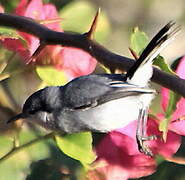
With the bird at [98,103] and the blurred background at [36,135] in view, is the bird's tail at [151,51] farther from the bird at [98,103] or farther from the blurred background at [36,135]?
the blurred background at [36,135]

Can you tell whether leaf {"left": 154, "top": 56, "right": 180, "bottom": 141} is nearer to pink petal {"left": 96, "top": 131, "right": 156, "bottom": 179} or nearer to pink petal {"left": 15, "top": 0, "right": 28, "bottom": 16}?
pink petal {"left": 96, "top": 131, "right": 156, "bottom": 179}

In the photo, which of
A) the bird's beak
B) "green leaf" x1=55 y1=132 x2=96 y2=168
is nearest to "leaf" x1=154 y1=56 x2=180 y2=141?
"green leaf" x1=55 y1=132 x2=96 y2=168

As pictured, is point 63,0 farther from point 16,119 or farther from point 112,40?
point 112,40

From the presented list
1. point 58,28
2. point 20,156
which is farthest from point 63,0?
point 20,156

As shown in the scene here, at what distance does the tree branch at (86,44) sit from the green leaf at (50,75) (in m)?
0.08

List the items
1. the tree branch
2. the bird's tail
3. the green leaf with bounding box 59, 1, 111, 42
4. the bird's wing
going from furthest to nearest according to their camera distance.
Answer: the green leaf with bounding box 59, 1, 111, 42
the bird's wing
the bird's tail
the tree branch

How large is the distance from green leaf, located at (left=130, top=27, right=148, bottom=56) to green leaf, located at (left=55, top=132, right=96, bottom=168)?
5.4 inches

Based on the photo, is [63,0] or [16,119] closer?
[16,119]

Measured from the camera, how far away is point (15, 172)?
39.4 inches

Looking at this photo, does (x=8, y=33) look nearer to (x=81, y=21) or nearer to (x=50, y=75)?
(x=50, y=75)

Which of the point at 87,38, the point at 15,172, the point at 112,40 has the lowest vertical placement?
the point at 112,40

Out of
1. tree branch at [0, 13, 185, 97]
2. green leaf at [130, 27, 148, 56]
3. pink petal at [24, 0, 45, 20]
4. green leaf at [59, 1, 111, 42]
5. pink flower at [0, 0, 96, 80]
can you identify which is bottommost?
green leaf at [59, 1, 111, 42]

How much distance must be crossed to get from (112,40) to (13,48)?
1.23 meters

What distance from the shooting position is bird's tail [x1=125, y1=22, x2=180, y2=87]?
868mm
